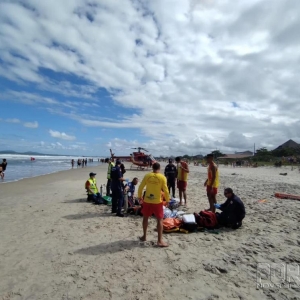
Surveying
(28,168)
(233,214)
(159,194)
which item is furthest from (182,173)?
(28,168)

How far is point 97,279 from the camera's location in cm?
355

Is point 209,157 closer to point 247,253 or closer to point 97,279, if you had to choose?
point 247,253

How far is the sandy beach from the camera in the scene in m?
3.28

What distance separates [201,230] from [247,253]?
1439 mm

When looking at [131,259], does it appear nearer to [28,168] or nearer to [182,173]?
[182,173]

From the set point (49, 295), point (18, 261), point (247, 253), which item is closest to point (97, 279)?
point (49, 295)

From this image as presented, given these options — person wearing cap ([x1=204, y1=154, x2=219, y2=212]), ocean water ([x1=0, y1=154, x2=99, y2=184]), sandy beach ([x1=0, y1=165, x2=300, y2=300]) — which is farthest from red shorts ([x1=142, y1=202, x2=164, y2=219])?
ocean water ([x1=0, y1=154, x2=99, y2=184])
